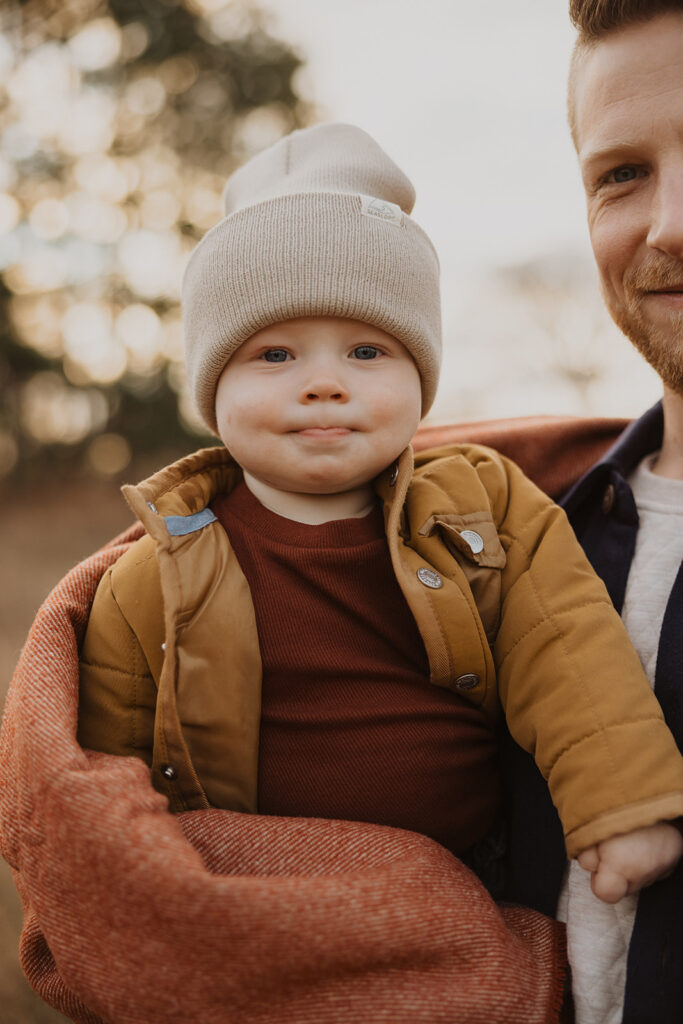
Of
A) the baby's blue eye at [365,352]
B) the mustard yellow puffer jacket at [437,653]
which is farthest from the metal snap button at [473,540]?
the baby's blue eye at [365,352]

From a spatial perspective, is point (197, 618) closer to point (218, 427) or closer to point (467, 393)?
point (218, 427)

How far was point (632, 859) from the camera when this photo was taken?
1.44 metres

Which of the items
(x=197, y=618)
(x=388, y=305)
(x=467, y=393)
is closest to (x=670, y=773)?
(x=197, y=618)

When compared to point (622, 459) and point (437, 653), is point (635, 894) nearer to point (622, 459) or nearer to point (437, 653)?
point (437, 653)

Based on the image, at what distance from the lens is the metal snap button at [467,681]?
1741mm

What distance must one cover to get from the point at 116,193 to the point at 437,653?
1115 centimetres

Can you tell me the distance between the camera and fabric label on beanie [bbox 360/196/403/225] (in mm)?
1870

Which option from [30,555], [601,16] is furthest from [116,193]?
[601,16]

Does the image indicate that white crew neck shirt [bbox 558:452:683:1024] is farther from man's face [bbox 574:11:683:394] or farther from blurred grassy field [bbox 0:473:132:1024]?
blurred grassy field [bbox 0:473:132:1024]

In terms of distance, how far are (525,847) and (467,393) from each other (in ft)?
29.9

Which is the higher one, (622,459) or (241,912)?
(622,459)

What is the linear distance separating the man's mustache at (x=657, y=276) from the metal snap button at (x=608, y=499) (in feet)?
1.55

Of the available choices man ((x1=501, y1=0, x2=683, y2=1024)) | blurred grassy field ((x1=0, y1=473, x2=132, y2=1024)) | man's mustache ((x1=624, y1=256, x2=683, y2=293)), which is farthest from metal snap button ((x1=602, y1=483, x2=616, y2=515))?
blurred grassy field ((x1=0, y1=473, x2=132, y2=1024))

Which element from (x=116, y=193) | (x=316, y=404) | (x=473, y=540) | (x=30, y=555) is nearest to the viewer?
(x=316, y=404)
